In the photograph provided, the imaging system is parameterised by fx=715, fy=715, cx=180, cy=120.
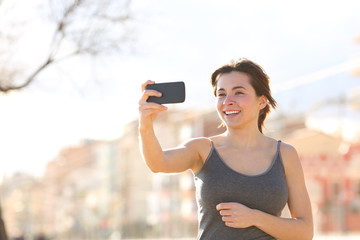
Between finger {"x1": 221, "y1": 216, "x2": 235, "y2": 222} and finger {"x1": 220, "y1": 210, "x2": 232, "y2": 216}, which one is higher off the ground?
finger {"x1": 220, "y1": 210, "x2": 232, "y2": 216}

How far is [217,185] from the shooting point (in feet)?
8.12

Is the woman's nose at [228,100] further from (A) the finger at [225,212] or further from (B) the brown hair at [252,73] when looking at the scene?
(A) the finger at [225,212]

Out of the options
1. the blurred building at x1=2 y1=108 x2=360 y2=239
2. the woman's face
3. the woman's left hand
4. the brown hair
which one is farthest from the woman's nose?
the blurred building at x1=2 y1=108 x2=360 y2=239

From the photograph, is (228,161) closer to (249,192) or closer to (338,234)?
(249,192)

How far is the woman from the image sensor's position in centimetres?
245

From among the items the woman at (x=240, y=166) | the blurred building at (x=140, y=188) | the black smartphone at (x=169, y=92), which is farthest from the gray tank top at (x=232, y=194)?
the blurred building at (x=140, y=188)

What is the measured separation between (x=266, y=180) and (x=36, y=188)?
12796 centimetres

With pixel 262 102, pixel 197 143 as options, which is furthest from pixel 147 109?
pixel 262 102

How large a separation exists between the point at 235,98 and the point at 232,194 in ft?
1.17

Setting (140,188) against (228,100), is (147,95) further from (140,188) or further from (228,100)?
(140,188)

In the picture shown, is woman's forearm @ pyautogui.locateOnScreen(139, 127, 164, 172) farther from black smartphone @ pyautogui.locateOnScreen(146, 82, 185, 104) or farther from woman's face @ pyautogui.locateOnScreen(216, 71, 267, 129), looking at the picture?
woman's face @ pyautogui.locateOnScreen(216, 71, 267, 129)

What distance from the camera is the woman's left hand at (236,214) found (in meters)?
2.41

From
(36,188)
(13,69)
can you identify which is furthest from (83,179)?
(13,69)

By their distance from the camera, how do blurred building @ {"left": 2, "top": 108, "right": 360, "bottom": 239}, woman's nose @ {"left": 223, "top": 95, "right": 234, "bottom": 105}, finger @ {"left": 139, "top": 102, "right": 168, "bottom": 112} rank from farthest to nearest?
blurred building @ {"left": 2, "top": 108, "right": 360, "bottom": 239}
woman's nose @ {"left": 223, "top": 95, "right": 234, "bottom": 105}
finger @ {"left": 139, "top": 102, "right": 168, "bottom": 112}
